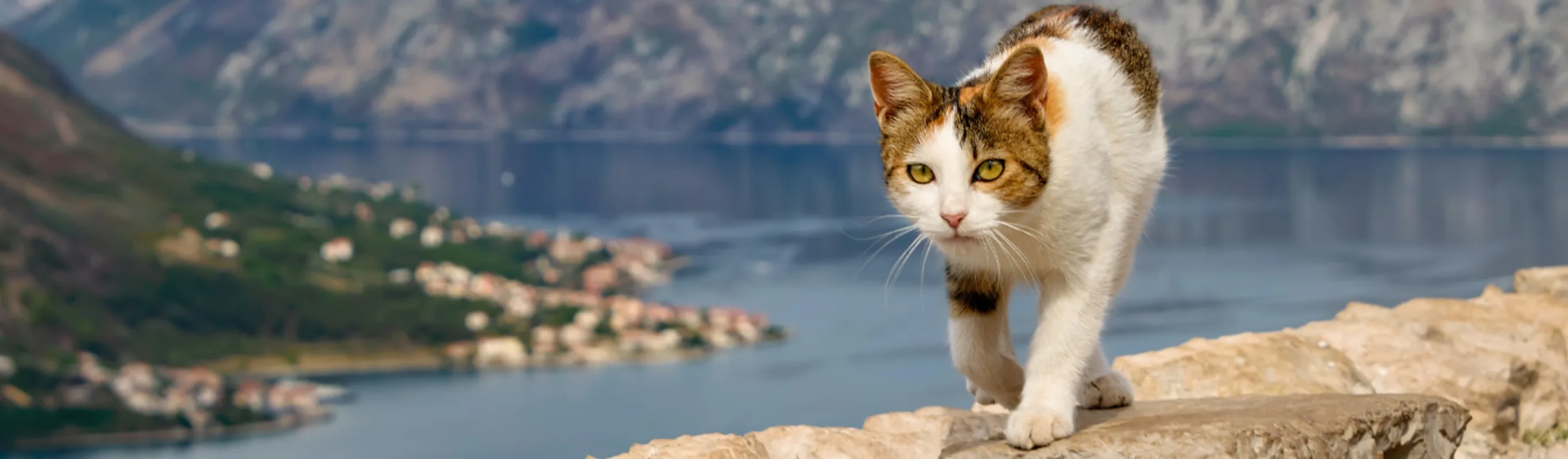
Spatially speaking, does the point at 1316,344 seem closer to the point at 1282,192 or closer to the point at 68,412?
the point at 68,412

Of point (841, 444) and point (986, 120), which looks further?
point (841, 444)

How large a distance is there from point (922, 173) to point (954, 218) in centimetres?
12

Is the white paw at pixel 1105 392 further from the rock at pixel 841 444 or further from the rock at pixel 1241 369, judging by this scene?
the rock at pixel 1241 369

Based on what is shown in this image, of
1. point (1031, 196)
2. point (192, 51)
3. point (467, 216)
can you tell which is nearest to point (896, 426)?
point (1031, 196)

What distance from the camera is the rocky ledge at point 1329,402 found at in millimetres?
2744

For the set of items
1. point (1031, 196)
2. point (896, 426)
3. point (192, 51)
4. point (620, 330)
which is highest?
point (192, 51)

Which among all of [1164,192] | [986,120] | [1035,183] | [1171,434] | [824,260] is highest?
[1164,192]

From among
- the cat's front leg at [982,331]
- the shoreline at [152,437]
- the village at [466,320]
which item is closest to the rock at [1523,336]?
the cat's front leg at [982,331]

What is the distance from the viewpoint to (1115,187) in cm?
274

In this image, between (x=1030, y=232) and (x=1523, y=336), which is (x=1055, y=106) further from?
(x=1523, y=336)

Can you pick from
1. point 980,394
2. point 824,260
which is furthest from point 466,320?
point 980,394

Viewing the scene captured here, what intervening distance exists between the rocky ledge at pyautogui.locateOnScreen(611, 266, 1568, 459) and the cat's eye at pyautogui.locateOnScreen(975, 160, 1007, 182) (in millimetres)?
579

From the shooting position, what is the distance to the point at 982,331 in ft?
9.40

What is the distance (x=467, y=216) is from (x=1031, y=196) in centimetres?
1811
